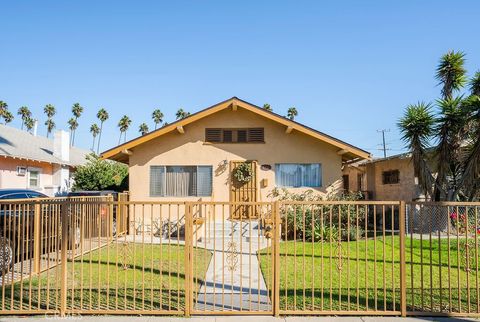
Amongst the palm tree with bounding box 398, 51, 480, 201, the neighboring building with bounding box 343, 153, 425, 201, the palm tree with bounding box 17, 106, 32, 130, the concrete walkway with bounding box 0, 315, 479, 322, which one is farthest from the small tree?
the palm tree with bounding box 17, 106, 32, 130

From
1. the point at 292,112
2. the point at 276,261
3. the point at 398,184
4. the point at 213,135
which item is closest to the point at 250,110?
the point at 213,135

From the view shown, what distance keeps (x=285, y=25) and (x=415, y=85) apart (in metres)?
8.58

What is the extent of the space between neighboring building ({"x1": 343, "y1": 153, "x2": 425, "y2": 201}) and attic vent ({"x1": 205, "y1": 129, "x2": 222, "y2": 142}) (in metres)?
7.78

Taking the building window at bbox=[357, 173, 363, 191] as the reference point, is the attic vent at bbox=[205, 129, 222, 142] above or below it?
above

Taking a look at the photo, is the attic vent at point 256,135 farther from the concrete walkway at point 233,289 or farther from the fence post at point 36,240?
the fence post at point 36,240

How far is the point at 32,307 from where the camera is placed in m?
5.59

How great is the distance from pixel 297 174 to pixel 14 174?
47.8ft

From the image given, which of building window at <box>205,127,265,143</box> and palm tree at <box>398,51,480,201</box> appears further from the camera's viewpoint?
building window at <box>205,127,265,143</box>

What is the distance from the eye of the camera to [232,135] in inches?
593

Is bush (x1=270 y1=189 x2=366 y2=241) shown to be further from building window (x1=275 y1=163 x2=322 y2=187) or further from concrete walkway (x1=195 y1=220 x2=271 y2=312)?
concrete walkway (x1=195 y1=220 x2=271 y2=312)

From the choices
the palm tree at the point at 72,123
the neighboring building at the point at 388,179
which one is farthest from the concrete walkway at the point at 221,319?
the palm tree at the point at 72,123

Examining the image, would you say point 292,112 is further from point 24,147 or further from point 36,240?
point 36,240

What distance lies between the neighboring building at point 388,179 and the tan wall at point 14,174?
721 inches

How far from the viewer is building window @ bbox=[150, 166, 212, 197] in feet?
49.1
